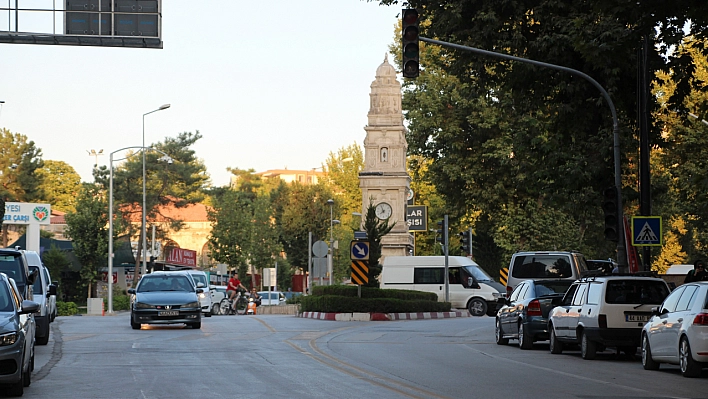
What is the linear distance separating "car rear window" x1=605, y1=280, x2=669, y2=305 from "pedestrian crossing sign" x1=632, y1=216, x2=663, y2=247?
399 cm

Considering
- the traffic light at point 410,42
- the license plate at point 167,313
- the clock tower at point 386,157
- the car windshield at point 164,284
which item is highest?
the clock tower at point 386,157

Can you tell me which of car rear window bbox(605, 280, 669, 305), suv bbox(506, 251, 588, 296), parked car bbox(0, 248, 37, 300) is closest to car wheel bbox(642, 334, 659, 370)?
car rear window bbox(605, 280, 669, 305)

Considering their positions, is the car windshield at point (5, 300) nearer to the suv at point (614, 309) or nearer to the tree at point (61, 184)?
the suv at point (614, 309)

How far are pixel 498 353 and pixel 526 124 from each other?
12339mm

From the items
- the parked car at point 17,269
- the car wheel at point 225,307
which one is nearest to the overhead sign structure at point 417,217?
the car wheel at point 225,307

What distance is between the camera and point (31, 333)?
14.5 m

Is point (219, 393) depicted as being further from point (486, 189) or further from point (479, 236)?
point (479, 236)

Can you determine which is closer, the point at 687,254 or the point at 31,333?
the point at 31,333

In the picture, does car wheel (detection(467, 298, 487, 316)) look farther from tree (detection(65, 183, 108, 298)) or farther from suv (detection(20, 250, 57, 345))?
tree (detection(65, 183, 108, 298))

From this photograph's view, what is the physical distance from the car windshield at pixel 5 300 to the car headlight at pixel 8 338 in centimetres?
92

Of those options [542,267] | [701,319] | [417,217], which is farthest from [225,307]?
[701,319]

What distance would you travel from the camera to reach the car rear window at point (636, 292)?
20031 mm

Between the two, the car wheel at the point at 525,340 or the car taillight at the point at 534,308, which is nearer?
the car taillight at the point at 534,308

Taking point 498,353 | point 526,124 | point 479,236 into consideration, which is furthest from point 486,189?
point 498,353
